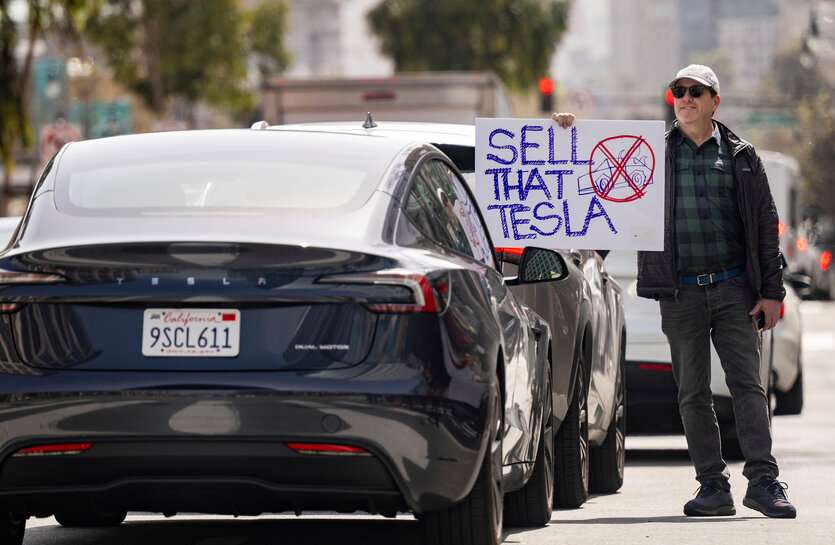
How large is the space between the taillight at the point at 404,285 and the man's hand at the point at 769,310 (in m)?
2.73

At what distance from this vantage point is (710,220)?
8.45m

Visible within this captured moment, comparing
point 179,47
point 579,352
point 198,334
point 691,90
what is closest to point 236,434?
point 198,334

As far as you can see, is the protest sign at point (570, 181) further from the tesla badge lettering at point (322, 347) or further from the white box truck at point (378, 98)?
the white box truck at point (378, 98)

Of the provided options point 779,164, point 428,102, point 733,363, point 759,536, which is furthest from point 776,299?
point 779,164

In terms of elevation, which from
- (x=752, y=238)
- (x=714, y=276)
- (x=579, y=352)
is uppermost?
(x=752, y=238)

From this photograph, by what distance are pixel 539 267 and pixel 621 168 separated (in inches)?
69.1

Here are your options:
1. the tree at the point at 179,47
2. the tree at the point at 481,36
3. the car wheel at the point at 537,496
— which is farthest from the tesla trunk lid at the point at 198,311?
the tree at the point at 481,36

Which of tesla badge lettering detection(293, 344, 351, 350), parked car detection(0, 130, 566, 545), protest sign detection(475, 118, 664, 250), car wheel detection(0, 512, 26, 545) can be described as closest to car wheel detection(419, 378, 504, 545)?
parked car detection(0, 130, 566, 545)

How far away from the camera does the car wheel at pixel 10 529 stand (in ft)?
22.0

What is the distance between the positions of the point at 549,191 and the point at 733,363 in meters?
1.18

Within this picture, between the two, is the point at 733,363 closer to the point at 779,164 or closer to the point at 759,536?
the point at 759,536

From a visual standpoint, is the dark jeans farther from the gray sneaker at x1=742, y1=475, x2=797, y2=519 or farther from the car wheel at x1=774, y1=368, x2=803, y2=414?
the car wheel at x1=774, y1=368, x2=803, y2=414

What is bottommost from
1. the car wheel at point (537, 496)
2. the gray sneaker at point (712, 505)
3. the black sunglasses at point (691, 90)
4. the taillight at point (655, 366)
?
the gray sneaker at point (712, 505)

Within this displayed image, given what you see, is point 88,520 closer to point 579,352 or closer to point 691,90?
point 579,352
